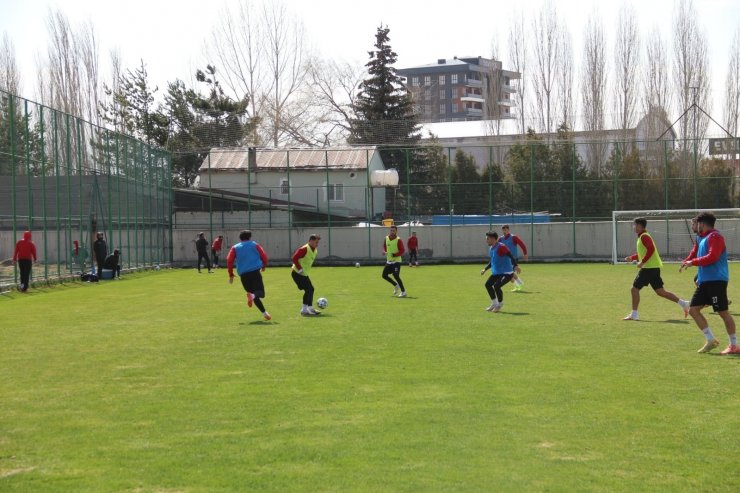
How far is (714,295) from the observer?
11.8 m

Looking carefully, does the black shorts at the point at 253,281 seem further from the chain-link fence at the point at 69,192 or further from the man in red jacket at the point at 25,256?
the chain-link fence at the point at 69,192

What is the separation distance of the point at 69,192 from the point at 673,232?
28350mm

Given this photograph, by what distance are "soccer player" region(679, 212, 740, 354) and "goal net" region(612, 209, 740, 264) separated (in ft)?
98.5

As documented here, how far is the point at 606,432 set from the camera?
7449 mm

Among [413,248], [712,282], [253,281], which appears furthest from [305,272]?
[413,248]

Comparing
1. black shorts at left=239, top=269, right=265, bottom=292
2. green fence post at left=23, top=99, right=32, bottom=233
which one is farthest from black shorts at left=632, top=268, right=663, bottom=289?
green fence post at left=23, top=99, right=32, bottom=233

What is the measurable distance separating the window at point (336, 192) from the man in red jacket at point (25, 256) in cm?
2243

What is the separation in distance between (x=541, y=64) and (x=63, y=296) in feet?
152

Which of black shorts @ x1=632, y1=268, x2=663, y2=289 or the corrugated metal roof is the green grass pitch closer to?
black shorts @ x1=632, y1=268, x2=663, y2=289

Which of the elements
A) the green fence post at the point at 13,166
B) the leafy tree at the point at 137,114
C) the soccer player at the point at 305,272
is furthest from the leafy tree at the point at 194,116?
the soccer player at the point at 305,272

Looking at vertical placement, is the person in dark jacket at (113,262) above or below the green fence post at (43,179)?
below

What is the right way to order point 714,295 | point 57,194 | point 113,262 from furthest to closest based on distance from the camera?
1. point 113,262
2. point 57,194
3. point 714,295

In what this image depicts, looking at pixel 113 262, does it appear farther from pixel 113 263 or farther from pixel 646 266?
pixel 646 266

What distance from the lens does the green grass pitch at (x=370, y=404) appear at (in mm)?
6305
